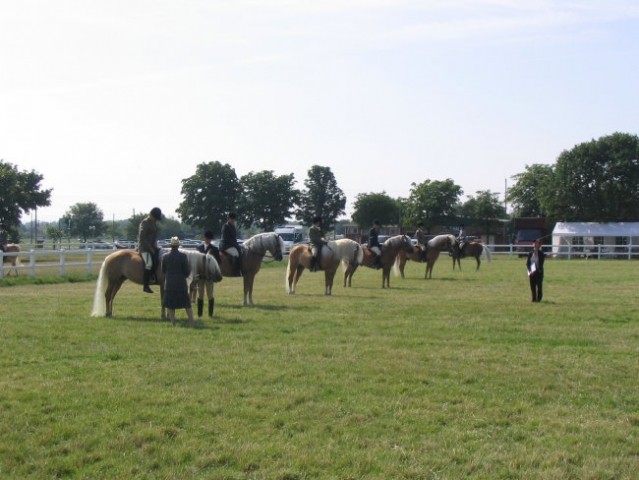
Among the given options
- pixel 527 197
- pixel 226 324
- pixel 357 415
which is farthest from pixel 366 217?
pixel 357 415

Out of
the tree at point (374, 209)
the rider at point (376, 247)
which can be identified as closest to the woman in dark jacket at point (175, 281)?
the rider at point (376, 247)

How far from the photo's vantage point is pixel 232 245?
17.9 m

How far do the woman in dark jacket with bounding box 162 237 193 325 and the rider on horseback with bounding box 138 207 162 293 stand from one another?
1.47m

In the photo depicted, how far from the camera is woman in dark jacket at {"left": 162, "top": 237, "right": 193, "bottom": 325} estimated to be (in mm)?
13484

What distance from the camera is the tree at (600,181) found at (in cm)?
6862

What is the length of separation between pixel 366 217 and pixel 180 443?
9236cm

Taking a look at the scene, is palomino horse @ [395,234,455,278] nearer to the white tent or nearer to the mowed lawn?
the mowed lawn

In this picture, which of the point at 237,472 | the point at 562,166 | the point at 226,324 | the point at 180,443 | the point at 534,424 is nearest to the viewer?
the point at 237,472

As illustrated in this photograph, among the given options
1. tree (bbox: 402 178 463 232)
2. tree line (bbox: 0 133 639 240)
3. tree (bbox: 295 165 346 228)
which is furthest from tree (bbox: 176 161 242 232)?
tree (bbox: 402 178 463 232)

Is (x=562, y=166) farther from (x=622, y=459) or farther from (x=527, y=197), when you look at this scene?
(x=622, y=459)

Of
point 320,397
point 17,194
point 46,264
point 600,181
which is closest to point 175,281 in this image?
point 320,397

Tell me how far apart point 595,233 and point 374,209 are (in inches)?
1470

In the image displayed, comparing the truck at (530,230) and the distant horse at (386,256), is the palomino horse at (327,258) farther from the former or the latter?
the truck at (530,230)

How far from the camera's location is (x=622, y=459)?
6.28m
